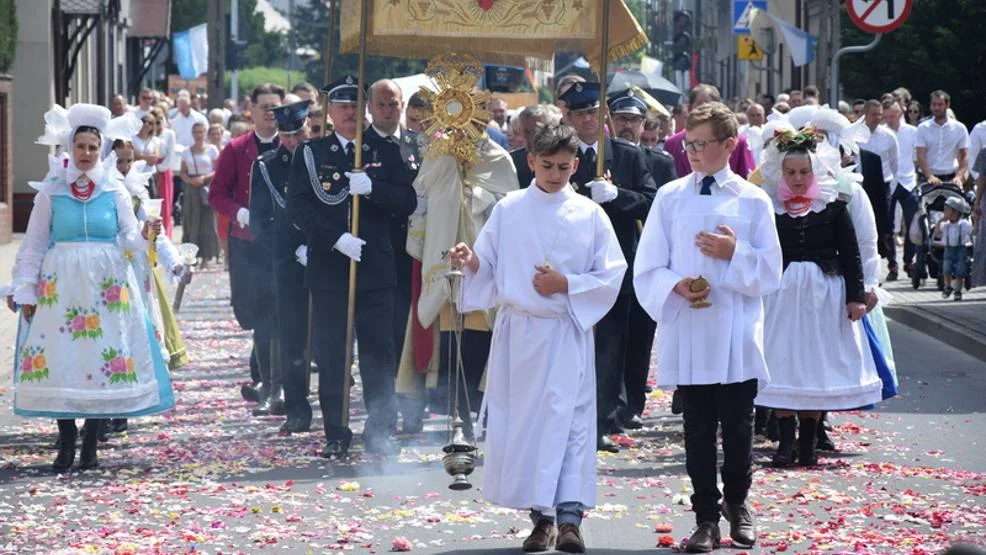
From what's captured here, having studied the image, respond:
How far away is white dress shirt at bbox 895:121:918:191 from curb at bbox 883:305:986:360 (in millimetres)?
3857

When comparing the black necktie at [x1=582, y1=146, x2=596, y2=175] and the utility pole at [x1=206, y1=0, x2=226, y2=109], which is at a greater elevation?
the utility pole at [x1=206, y1=0, x2=226, y2=109]

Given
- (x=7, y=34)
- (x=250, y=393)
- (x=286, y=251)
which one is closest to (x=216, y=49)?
(x=7, y=34)

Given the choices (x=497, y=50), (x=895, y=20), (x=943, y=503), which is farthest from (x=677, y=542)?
(x=895, y=20)

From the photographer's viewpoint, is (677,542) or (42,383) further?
(42,383)

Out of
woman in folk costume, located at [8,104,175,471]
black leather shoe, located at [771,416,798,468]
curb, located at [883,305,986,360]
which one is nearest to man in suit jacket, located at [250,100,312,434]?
woman in folk costume, located at [8,104,175,471]

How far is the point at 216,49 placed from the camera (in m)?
31.2

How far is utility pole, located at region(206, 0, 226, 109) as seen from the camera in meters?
30.4

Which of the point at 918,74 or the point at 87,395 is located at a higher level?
the point at 918,74

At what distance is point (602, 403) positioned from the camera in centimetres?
1085

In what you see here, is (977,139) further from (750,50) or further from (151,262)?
(750,50)

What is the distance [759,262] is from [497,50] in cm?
462

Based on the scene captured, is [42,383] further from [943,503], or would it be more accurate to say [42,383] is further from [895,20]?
[895,20]

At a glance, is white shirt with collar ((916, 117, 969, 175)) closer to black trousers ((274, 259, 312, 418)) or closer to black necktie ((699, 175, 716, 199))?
black trousers ((274, 259, 312, 418))

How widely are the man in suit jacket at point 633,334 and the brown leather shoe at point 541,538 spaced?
147 inches
